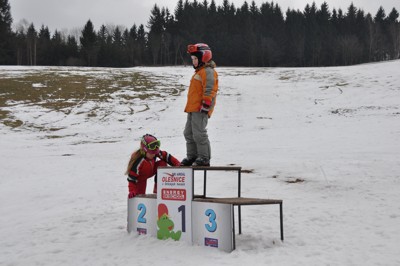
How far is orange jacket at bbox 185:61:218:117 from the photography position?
6055mm

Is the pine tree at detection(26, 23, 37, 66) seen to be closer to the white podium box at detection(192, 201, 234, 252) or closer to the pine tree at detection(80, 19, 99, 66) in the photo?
the pine tree at detection(80, 19, 99, 66)

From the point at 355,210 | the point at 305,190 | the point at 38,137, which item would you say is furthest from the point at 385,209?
the point at 38,137

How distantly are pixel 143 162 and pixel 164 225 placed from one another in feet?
4.15

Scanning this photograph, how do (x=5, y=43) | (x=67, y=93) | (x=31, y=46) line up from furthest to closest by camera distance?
(x=31, y=46), (x=5, y=43), (x=67, y=93)

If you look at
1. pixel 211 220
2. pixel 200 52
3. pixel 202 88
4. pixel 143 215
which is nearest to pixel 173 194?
pixel 211 220

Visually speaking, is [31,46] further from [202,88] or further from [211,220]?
[211,220]

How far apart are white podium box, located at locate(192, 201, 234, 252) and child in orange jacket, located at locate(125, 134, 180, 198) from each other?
54.5 inches

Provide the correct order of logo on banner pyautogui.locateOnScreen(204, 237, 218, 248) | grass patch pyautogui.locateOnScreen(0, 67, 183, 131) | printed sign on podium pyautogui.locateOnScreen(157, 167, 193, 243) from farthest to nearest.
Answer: grass patch pyautogui.locateOnScreen(0, 67, 183, 131)
printed sign on podium pyautogui.locateOnScreen(157, 167, 193, 243)
logo on banner pyautogui.locateOnScreen(204, 237, 218, 248)

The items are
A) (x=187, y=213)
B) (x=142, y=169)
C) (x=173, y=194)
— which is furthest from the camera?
(x=142, y=169)

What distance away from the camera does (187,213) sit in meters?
5.09

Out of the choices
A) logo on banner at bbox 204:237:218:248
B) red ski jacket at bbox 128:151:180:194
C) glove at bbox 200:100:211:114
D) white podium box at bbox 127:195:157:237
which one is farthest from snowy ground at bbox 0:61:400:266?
glove at bbox 200:100:211:114

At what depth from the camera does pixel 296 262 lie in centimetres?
436

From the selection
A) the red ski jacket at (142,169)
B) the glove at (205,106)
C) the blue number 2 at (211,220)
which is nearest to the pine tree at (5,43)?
the red ski jacket at (142,169)

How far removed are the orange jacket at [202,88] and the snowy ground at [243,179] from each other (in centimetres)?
204
